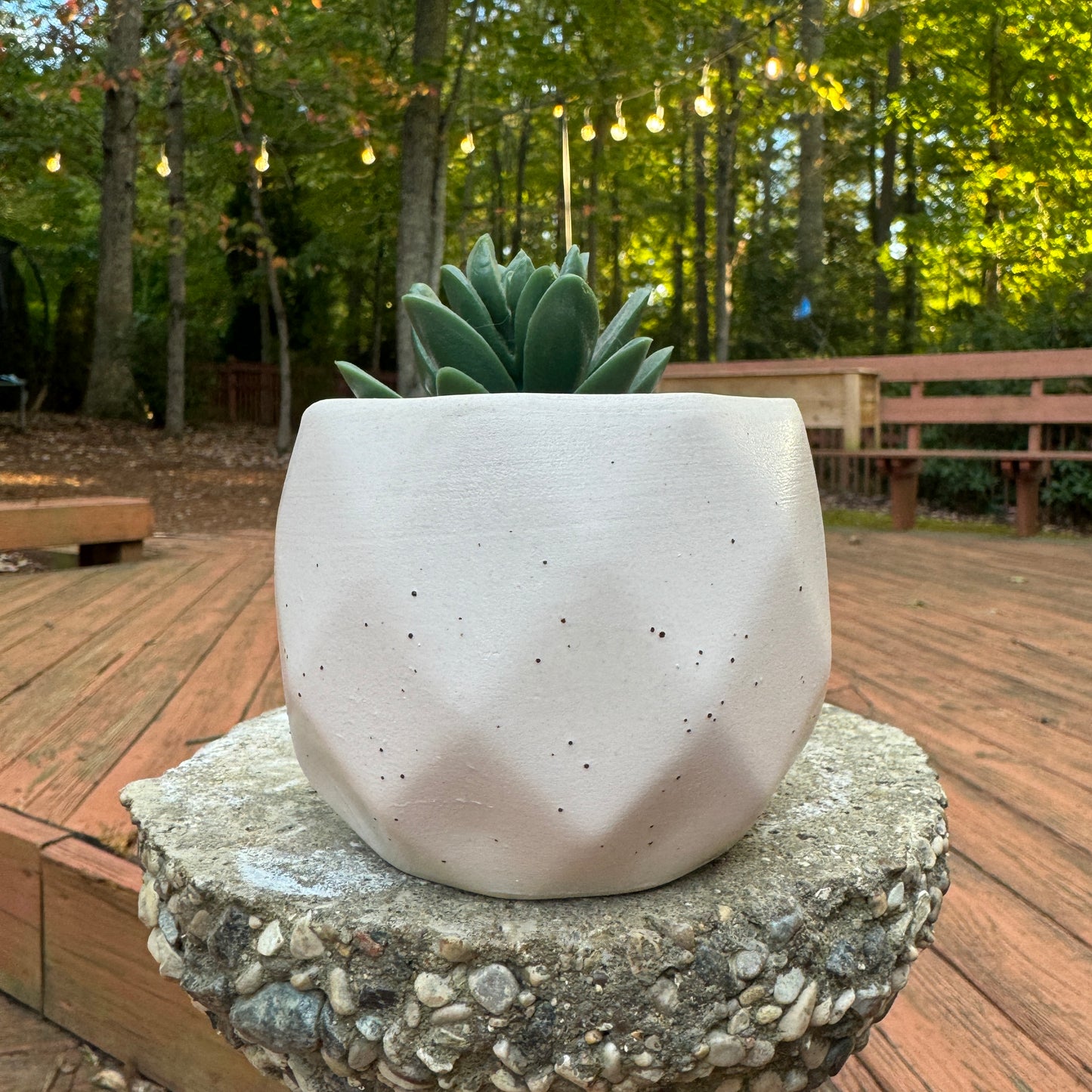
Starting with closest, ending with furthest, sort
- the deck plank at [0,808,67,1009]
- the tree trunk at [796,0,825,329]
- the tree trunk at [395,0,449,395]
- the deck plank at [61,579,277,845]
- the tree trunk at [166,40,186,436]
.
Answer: the deck plank at [0,808,67,1009] < the deck plank at [61,579,277,845] < the tree trunk at [395,0,449,395] < the tree trunk at [166,40,186,436] < the tree trunk at [796,0,825,329]

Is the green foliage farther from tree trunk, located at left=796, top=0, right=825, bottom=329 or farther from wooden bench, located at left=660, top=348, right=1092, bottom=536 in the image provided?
tree trunk, located at left=796, top=0, right=825, bottom=329

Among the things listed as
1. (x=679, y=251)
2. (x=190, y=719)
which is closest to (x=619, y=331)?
(x=190, y=719)

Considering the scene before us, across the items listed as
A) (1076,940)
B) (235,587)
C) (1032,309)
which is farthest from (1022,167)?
(1076,940)

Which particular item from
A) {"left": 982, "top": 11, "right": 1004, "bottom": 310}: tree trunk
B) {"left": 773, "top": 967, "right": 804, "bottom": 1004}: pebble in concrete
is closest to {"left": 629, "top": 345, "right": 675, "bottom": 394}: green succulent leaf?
{"left": 773, "top": 967, "right": 804, "bottom": 1004}: pebble in concrete

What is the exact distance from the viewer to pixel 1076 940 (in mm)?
1593

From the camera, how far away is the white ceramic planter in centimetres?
109

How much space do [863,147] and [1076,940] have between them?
16999 millimetres

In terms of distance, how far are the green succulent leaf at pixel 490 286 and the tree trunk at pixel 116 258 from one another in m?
10.8

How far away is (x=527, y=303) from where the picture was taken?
1288 mm

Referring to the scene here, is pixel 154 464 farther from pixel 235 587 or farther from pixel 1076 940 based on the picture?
pixel 1076 940

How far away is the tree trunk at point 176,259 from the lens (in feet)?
37.0

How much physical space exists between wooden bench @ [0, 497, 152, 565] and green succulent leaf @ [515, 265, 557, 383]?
3.57 metres

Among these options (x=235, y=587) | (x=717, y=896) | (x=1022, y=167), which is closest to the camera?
(x=717, y=896)

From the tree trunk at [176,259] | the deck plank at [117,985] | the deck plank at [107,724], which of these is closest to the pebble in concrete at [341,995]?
the deck plank at [117,985]
